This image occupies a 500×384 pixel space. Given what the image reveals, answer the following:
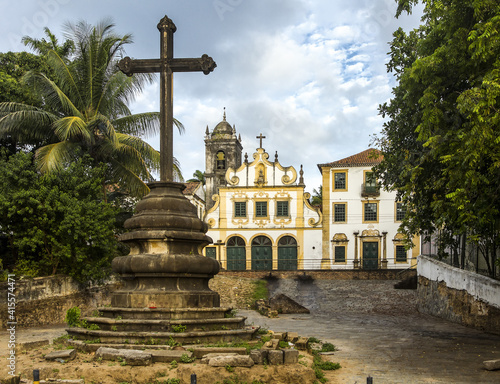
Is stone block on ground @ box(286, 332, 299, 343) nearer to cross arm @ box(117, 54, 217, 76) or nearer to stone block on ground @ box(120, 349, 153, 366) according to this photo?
stone block on ground @ box(120, 349, 153, 366)

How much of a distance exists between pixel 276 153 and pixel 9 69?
22.6m

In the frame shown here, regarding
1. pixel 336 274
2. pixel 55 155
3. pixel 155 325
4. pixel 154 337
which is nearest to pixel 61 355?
pixel 154 337

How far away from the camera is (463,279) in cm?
1683

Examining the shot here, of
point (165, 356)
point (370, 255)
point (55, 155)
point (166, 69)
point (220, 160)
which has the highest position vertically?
point (220, 160)

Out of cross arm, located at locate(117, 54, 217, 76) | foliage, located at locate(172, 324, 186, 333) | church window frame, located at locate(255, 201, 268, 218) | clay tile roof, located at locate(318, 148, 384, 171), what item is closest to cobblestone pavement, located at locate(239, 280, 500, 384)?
foliage, located at locate(172, 324, 186, 333)

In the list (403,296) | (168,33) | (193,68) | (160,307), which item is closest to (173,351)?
(160,307)

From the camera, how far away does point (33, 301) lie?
51.6ft

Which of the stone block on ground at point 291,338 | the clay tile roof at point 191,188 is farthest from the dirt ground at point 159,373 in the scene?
the clay tile roof at point 191,188

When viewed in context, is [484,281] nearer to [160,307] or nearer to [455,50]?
[455,50]

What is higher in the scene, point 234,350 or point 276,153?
point 276,153

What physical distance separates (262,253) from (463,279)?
2281cm

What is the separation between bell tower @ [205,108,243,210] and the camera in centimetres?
4784

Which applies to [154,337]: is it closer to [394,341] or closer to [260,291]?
[394,341]

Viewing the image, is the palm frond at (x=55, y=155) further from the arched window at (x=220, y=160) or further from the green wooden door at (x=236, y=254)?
the arched window at (x=220, y=160)
